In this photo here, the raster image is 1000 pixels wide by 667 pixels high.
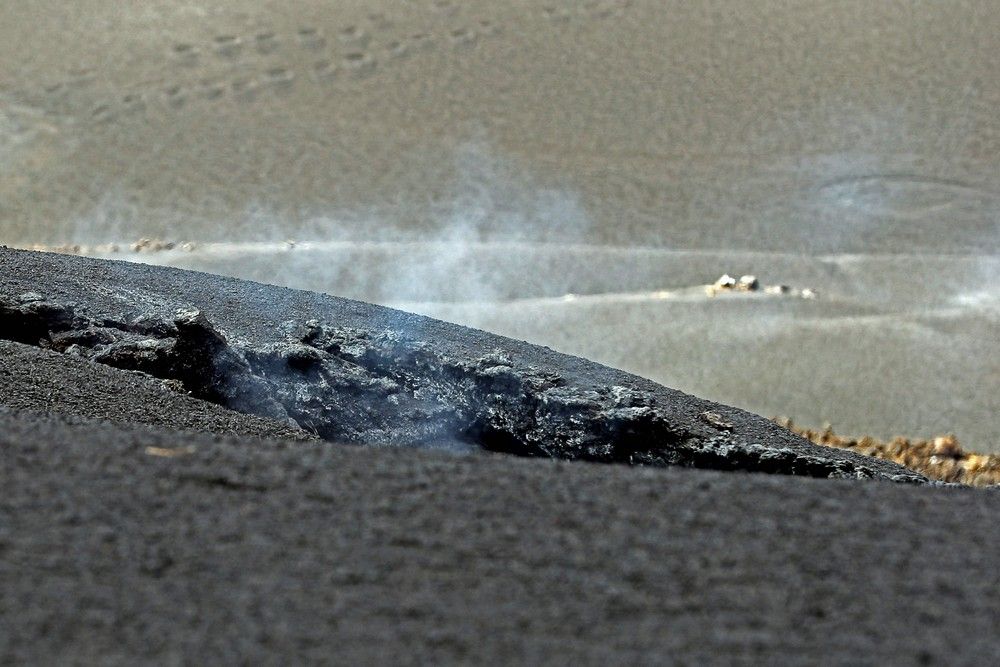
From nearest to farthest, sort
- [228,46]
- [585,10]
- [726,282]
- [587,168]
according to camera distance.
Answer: [726,282] → [587,168] → [228,46] → [585,10]

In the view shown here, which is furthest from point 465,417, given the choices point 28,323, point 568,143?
point 568,143

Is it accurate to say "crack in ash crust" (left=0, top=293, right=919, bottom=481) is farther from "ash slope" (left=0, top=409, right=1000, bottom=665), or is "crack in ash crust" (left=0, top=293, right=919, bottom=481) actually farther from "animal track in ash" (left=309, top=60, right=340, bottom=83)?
"animal track in ash" (left=309, top=60, right=340, bottom=83)

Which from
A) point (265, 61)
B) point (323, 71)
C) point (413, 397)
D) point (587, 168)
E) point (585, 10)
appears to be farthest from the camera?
point (585, 10)

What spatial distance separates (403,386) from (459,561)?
200cm

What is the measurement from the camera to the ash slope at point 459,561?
1.82m

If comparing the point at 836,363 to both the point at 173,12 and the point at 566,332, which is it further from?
the point at 173,12

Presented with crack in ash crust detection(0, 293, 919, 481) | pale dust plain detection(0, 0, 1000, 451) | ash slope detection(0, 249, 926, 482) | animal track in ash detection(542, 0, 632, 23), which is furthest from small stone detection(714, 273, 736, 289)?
animal track in ash detection(542, 0, 632, 23)

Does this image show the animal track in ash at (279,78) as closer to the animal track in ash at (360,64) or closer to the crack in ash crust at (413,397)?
the animal track in ash at (360,64)

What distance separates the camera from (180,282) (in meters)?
4.72

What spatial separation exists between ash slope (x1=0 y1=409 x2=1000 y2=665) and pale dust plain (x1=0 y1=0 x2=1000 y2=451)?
157 inches

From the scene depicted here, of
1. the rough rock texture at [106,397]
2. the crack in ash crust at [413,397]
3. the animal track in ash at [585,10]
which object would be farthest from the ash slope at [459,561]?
the animal track in ash at [585,10]

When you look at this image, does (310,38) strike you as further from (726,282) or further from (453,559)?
(453,559)

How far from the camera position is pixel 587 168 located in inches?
401

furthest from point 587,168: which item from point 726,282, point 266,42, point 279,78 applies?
point 266,42
